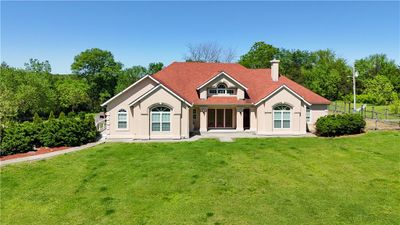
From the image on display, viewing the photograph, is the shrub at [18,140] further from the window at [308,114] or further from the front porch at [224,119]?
the window at [308,114]

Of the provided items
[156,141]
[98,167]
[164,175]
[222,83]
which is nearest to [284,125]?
[222,83]

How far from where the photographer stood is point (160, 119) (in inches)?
1027

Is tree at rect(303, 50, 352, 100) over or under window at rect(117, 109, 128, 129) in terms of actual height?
over

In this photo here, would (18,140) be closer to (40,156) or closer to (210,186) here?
(40,156)

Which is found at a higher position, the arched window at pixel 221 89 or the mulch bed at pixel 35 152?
the arched window at pixel 221 89

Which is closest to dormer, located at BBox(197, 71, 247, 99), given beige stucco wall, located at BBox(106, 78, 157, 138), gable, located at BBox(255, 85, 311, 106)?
gable, located at BBox(255, 85, 311, 106)

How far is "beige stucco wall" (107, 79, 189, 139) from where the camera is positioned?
25.7 meters

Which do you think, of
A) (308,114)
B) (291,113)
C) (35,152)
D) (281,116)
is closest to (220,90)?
(281,116)

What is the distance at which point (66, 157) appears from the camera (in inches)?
798

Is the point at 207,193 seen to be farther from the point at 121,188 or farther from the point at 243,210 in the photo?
the point at 121,188

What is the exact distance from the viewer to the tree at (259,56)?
66.4m

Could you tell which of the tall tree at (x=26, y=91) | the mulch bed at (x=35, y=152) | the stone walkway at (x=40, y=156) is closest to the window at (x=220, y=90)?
the stone walkway at (x=40, y=156)

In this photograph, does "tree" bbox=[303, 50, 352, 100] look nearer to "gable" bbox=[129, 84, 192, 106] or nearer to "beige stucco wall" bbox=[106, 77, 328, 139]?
"beige stucco wall" bbox=[106, 77, 328, 139]

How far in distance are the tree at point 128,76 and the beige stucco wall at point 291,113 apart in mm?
52708
